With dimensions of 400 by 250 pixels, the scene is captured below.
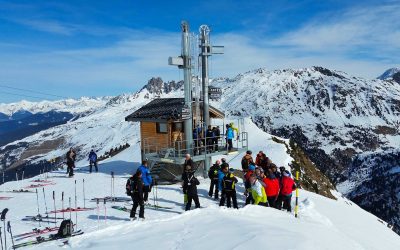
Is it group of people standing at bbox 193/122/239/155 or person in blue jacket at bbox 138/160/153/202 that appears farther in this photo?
group of people standing at bbox 193/122/239/155

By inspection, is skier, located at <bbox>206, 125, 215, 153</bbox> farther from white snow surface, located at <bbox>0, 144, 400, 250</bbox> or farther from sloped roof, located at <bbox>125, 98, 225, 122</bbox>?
white snow surface, located at <bbox>0, 144, 400, 250</bbox>

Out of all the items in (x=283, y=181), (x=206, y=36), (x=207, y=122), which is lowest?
(x=283, y=181)

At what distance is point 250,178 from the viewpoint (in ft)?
65.1

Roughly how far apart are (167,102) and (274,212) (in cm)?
1660

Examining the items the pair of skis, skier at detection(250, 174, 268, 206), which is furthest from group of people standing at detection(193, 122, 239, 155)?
the pair of skis

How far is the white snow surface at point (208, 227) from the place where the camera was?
572 inches

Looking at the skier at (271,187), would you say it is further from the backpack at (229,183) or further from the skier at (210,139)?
the skier at (210,139)

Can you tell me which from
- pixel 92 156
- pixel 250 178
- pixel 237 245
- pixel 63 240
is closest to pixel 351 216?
pixel 250 178

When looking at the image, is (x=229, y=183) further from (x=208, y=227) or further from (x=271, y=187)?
(x=208, y=227)

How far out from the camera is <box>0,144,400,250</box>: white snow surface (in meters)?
14.5

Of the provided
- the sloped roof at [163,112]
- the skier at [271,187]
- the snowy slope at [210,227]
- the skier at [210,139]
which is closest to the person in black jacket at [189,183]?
the snowy slope at [210,227]

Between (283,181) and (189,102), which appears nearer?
(283,181)

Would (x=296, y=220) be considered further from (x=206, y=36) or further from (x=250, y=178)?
(x=206, y=36)

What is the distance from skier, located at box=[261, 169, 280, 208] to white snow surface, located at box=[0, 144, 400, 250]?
73 centimetres
